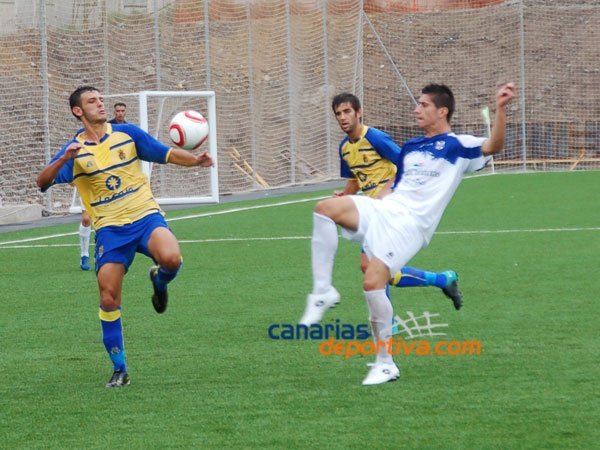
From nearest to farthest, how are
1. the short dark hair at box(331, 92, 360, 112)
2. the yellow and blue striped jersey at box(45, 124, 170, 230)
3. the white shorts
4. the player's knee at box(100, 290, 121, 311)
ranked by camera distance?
the white shorts
the player's knee at box(100, 290, 121, 311)
the yellow and blue striped jersey at box(45, 124, 170, 230)
the short dark hair at box(331, 92, 360, 112)

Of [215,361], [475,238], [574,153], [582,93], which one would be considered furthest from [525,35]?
[215,361]

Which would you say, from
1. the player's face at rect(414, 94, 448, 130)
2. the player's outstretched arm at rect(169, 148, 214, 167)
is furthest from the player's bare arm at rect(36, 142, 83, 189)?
the player's face at rect(414, 94, 448, 130)

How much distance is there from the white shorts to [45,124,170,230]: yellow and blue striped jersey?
1.44 m

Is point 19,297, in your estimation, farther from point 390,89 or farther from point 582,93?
point 582,93

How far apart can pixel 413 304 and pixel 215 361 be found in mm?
2752

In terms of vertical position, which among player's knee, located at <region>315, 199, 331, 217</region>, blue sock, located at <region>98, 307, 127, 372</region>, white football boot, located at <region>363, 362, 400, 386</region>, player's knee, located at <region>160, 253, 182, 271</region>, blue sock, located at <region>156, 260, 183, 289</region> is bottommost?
white football boot, located at <region>363, 362, 400, 386</region>

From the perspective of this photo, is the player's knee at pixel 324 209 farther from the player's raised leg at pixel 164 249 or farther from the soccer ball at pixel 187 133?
the soccer ball at pixel 187 133

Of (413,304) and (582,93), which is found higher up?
(582,93)

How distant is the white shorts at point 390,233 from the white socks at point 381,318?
199 mm

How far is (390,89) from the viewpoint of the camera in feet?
106

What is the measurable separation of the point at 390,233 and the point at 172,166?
17.6 meters

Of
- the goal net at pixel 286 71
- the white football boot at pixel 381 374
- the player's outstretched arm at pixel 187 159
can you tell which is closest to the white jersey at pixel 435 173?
the white football boot at pixel 381 374

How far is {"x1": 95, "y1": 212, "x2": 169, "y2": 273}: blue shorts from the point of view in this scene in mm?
7305

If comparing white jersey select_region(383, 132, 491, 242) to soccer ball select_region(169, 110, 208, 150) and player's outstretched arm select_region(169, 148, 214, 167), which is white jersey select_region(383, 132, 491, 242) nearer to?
player's outstretched arm select_region(169, 148, 214, 167)
